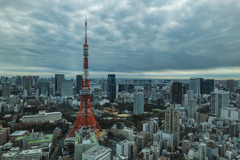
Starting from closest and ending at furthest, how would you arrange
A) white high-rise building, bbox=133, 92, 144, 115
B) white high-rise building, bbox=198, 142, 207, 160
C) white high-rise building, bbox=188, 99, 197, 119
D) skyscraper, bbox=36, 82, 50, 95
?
1. white high-rise building, bbox=198, 142, 207, 160
2. white high-rise building, bbox=188, 99, 197, 119
3. white high-rise building, bbox=133, 92, 144, 115
4. skyscraper, bbox=36, 82, 50, 95

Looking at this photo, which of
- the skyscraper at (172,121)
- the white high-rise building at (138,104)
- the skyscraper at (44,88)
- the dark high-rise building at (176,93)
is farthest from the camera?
the skyscraper at (44,88)

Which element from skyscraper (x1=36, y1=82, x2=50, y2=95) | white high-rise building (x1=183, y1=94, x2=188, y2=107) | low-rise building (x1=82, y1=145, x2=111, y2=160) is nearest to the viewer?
low-rise building (x1=82, y1=145, x2=111, y2=160)

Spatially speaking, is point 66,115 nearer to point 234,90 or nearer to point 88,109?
point 88,109

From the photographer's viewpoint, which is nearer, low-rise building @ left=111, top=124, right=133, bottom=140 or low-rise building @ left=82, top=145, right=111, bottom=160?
low-rise building @ left=82, top=145, right=111, bottom=160

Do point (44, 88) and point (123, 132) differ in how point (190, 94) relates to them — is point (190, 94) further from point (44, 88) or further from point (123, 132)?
point (44, 88)

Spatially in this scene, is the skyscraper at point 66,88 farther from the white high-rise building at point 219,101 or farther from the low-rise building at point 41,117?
the white high-rise building at point 219,101

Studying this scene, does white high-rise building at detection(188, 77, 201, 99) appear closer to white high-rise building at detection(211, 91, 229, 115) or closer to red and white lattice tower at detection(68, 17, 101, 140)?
white high-rise building at detection(211, 91, 229, 115)

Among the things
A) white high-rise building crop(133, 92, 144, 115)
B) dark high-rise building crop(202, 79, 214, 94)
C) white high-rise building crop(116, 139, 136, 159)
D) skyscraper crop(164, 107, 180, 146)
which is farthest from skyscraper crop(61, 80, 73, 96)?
dark high-rise building crop(202, 79, 214, 94)

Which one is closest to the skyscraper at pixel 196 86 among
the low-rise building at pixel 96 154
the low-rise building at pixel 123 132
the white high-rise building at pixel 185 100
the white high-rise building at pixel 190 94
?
the white high-rise building at pixel 190 94
